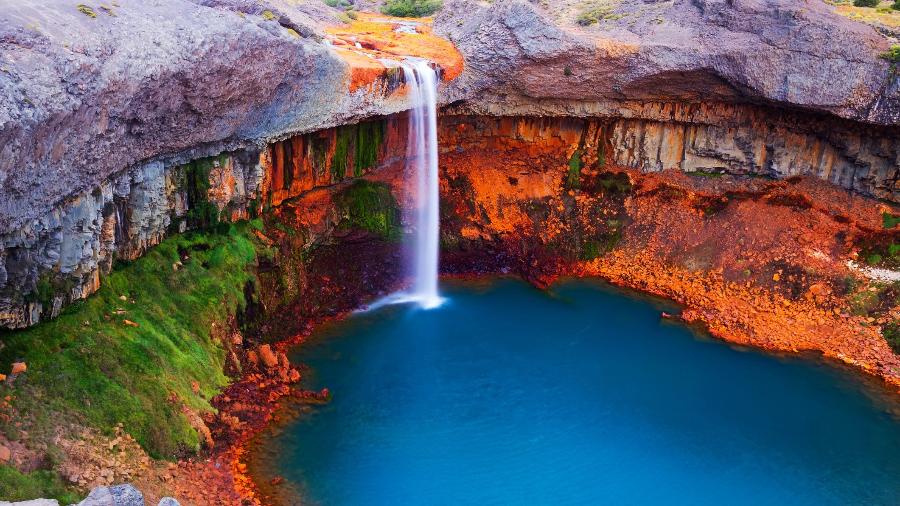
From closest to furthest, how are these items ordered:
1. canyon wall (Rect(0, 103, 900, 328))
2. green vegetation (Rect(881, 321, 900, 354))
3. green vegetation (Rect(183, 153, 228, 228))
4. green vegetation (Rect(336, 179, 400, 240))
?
canyon wall (Rect(0, 103, 900, 328)), green vegetation (Rect(183, 153, 228, 228)), green vegetation (Rect(881, 321, 900, 354)), green vegetation (Rect(336, 179, 400, 240))

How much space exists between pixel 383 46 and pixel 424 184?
17.2 feet

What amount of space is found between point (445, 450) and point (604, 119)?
16327 millimetres

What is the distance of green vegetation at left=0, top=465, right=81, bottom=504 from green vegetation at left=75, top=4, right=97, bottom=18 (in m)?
9.38

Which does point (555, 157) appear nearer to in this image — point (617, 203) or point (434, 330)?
point (617, 203)

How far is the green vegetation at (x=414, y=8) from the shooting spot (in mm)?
36844

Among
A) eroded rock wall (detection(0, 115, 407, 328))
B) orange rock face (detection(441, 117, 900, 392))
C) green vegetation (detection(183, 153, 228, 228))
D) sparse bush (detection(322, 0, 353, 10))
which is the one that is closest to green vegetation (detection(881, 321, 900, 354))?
orange rock face (detection(441, 117, 900, 392))

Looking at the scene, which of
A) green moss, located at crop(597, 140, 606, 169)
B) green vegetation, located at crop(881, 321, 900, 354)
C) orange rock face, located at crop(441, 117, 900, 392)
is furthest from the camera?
green moss, located at crop(597, 140, 606, 169)

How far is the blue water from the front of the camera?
63.8 feet

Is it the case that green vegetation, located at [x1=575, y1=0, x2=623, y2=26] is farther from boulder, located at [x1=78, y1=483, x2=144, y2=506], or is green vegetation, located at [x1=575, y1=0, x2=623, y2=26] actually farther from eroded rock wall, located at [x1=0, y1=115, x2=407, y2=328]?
boulder, located at [x1=78, y1=483, x2=144, y2=506]

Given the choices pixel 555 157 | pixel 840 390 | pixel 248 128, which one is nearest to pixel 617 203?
pixel 555 157

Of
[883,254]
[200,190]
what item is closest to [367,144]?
[200,190]

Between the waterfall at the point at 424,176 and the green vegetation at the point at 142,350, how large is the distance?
7.84 metres

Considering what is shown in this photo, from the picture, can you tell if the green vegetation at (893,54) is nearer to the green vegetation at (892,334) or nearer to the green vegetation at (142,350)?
the green vegetation at (892,334)

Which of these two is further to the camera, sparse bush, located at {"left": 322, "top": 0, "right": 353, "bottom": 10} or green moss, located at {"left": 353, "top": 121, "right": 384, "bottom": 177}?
sparse bush, located at {"left": 322, "top": 0, "right": 353, "bottom": 10}
